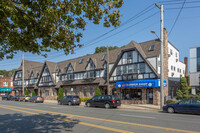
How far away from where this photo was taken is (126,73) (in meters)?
28.6

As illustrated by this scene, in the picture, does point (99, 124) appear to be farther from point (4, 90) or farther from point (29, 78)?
point (4, 90)

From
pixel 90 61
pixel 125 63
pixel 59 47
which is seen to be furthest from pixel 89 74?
pixel 59 47

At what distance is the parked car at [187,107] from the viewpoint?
48.6 feet

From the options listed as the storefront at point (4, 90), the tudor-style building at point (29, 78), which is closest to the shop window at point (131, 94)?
the tudor-style building at point (29, 78)

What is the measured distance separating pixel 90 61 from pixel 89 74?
104 inches

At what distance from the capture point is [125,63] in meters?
28.9

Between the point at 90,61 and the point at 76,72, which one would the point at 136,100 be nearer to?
the point at 90,61

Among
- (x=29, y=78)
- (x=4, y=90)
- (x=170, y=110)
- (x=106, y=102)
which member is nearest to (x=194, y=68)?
(x=170, y=110)

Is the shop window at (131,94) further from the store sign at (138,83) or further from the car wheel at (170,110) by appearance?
the car wheel at (170,110)

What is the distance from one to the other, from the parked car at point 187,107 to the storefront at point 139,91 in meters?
8.23

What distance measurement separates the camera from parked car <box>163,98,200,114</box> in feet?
48.6

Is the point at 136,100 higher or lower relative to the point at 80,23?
lower

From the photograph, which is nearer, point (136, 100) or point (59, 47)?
point (59, 47)

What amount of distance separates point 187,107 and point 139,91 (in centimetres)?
1228
